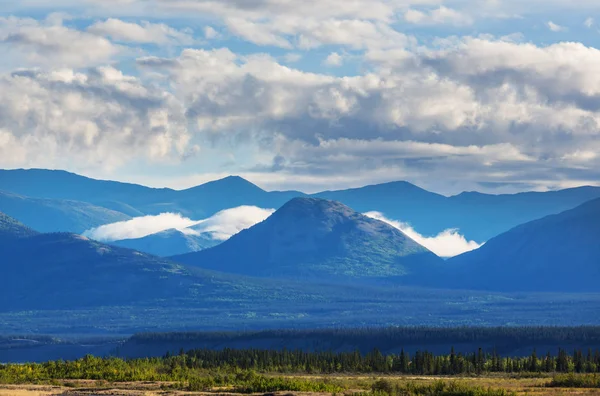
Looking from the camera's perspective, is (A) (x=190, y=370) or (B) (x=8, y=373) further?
(A) (x=190, y=370)

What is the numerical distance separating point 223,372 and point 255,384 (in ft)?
128

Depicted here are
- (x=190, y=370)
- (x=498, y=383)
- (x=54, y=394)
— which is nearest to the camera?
(x=54, y=394)

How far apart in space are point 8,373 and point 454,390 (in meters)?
63.7

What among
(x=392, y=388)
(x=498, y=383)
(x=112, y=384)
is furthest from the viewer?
(x=498, y=383)

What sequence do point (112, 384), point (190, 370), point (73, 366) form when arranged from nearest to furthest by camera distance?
point (112, 384) < point (73, 366) < point (190, 370)

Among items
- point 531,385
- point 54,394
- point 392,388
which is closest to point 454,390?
point 392,388

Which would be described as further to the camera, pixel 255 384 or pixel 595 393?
pixel 255 384

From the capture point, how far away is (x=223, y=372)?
19538cm

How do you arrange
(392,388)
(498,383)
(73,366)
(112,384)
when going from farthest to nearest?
(73,366), (498,383), (112,384), (392,388)

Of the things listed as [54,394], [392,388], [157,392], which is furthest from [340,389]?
[54,394]

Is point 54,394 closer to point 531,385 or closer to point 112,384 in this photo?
point 112,384

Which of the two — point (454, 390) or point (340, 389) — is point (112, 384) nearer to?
point (340, 389)

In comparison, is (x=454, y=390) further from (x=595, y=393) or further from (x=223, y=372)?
(x=223, y=372)

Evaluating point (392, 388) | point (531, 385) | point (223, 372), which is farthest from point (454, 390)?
point (223, 372)
